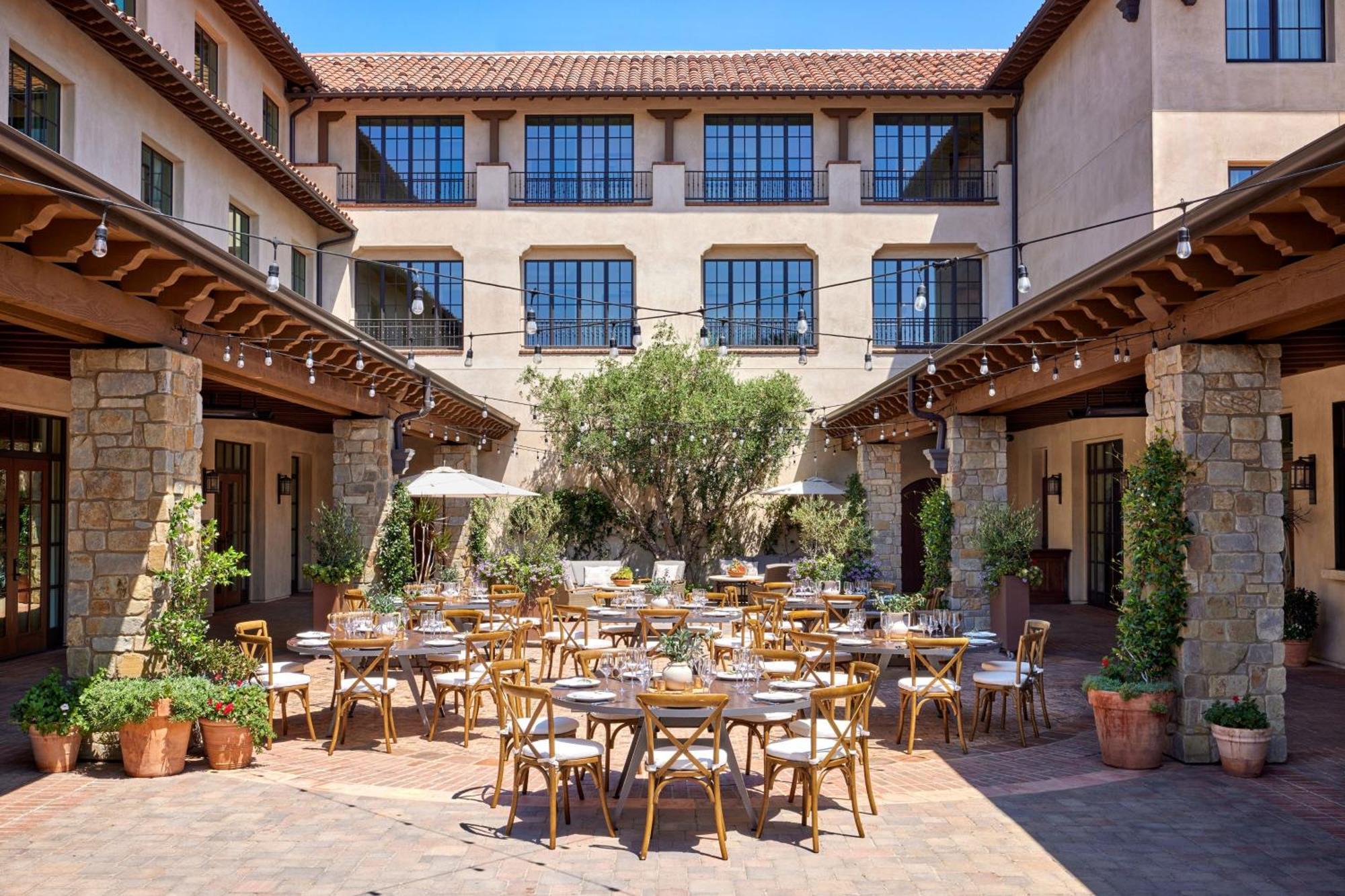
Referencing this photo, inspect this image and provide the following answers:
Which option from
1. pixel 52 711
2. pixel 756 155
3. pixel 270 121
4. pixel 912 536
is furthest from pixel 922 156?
pixel 52 711

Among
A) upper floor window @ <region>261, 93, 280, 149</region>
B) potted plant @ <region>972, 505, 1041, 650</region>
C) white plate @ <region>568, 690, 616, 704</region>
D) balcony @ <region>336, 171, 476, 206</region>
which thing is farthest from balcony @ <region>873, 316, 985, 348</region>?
white plate @ <region>568, 690, 616, 704</region>

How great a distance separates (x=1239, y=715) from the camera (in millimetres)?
8047

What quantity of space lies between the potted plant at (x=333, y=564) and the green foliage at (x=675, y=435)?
6.86 m

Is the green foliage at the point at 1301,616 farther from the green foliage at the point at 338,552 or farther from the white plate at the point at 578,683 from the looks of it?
the green foliage at the point at 338,552

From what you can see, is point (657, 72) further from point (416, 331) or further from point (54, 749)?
point (54, 749)

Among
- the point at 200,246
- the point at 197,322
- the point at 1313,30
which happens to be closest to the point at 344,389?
the point at 197,322

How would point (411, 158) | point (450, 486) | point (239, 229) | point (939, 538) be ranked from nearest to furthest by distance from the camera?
point (939, 538)
point (450, 486)
point (239, 229)
point (411, 158)

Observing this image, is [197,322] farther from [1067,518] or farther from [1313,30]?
[1067,518]

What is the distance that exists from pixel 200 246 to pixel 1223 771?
26.6 feet

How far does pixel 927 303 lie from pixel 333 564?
536 inches

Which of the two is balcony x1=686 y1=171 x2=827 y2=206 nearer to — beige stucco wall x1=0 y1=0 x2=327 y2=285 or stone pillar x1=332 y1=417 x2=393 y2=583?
beige stucco wall x1=0 y1=0 x2=327 y2=285

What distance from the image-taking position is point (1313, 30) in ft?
50.4

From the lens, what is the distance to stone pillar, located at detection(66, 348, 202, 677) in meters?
8.28

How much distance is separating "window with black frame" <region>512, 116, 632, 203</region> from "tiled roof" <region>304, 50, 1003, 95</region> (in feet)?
2.64
